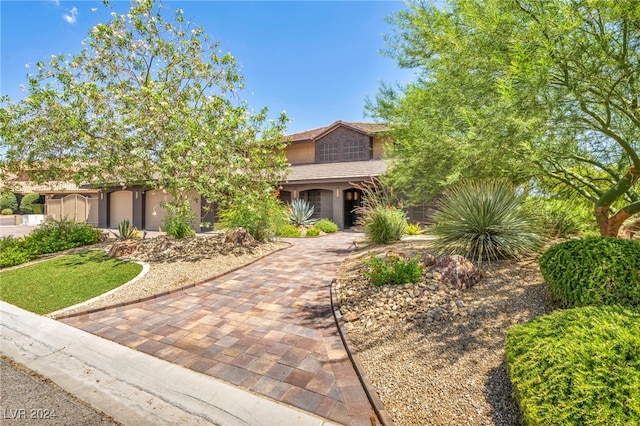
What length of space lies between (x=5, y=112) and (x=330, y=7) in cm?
1036

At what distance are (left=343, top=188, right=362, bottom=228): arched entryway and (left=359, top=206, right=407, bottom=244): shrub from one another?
8.85 metres

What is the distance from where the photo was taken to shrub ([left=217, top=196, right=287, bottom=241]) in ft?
33.9

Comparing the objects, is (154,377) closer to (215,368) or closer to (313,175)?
(215,368)

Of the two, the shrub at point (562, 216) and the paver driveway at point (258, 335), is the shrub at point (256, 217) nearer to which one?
the paver driveway at point (258, 335)

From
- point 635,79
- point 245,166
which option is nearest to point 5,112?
point 245,166

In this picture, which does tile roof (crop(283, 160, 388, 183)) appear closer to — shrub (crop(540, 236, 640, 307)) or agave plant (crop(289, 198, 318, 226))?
agave plant (crop(289, 198, 318, 226))

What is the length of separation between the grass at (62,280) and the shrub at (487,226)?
24.6 ft

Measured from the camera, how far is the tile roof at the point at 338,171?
669 inches

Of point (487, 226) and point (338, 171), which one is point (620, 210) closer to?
point (487, 226)

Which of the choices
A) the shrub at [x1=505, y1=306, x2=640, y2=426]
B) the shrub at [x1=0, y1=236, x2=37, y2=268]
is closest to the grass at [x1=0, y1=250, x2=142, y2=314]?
the shrub at [x1=0, y1=236, x2=37, y2=268]

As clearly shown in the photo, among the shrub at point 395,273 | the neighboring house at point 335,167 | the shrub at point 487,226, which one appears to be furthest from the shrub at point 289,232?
the shrub at point 395,273

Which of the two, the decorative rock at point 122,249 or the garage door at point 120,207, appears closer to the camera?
the decorative rock at point 122,249

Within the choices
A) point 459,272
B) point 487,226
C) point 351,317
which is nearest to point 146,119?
point 351,317

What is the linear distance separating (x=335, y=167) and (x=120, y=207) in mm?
15884
